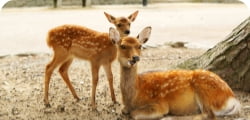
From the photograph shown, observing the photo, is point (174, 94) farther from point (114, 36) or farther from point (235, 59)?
point (235, 59)

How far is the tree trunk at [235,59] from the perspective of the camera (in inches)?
128

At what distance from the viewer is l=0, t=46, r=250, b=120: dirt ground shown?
2975mm

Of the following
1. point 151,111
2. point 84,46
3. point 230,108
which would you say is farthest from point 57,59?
point 230,108

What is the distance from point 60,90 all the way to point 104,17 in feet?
1.61

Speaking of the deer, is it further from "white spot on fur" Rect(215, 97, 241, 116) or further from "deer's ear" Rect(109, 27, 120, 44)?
"white spot on fur" Rect(215, 97, 241, 116)

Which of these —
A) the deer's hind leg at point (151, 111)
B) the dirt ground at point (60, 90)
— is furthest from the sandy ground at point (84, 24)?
the deer's hind leg at point (151, 111)

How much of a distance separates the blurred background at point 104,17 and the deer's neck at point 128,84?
0.43 m

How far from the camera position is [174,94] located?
2.80 meters

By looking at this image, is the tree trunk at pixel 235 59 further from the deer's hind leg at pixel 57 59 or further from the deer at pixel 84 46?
the deer's hind leg at pixel 57 59

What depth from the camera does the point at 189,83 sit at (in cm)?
280

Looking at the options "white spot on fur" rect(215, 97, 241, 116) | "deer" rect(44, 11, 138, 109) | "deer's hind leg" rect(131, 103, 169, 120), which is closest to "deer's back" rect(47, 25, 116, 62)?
"deer" rect(44, 11, 138, 109)

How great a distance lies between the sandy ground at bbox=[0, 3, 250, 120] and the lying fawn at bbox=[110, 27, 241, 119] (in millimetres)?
74

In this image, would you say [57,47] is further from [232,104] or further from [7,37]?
[232,104]

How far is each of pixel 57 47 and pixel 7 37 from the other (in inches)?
18.5
